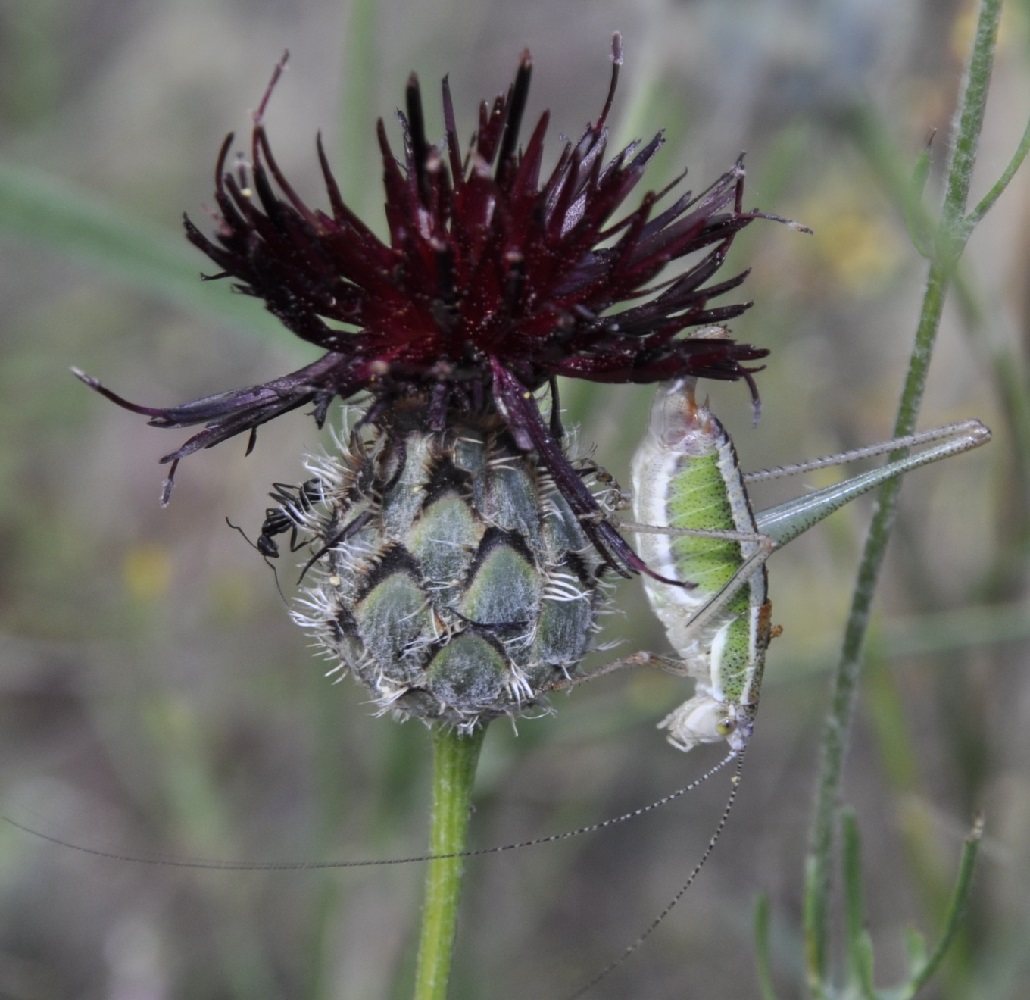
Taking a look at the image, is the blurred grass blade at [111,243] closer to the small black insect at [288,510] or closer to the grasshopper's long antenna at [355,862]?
the small black insect at [288,510]

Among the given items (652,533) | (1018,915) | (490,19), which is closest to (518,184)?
(652,533)

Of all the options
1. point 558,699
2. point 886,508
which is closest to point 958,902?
point 886,508

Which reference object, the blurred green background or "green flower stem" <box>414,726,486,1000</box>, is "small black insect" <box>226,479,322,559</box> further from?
the blurred green background

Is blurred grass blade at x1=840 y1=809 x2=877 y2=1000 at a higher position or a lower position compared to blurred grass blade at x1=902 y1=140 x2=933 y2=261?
lower

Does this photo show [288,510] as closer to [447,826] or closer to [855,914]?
[447,826]

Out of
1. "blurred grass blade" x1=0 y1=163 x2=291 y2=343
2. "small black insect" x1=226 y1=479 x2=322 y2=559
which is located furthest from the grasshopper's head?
"blurred grass blade" x1=0 y1=163 x2=291 y2=343

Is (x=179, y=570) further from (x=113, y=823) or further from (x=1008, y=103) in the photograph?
(x=1008, y=103)
